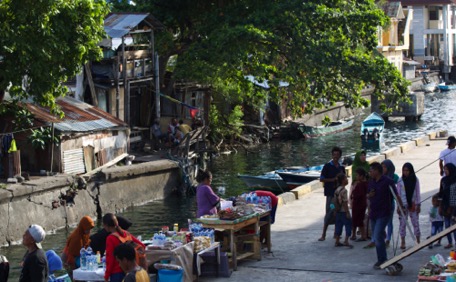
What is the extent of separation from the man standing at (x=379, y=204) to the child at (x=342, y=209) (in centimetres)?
145

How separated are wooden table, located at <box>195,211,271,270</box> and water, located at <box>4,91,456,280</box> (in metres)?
4.12

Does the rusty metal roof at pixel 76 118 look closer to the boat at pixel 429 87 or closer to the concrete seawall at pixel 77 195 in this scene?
the concrete seawall at pixel 77 195

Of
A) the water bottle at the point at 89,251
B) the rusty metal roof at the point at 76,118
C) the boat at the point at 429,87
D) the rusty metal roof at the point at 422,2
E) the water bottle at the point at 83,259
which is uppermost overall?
the rusty metal roof at the point at 422,2

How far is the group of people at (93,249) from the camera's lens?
29.3 ft

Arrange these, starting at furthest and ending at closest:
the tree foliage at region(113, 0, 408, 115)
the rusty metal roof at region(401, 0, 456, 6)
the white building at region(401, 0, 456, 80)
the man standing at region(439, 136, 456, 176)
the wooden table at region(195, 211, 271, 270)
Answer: the white building at region(401, 0, 456, 80), the rusty metal roof at region(401, 0, 456, 6), the tree foliage at region(113, 0, 408, 115), the man standing at region(439, 136, 456, 176), the wooden table at region(195, 211, 271, 270)

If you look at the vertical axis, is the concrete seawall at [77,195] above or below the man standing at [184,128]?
below

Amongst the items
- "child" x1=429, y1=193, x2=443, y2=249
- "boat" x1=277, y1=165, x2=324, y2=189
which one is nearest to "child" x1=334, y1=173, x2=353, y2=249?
"child" x1=429, y1=193, x2=443, y2=249

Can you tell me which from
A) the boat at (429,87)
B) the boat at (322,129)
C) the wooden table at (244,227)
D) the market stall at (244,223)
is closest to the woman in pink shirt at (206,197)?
the market stall at (244,223)

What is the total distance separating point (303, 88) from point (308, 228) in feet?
54.4

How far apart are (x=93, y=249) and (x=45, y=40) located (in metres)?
10.7

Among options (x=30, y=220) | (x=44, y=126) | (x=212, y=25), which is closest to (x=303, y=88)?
(x=212, y=25)

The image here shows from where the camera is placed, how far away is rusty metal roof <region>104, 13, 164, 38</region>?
33.7 metres

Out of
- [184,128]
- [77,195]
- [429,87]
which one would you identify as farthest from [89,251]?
[429,87]

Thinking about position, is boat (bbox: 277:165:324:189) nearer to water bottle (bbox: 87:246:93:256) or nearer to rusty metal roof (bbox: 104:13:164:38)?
rusty metal roof (bbox: 104:13:164:38)
